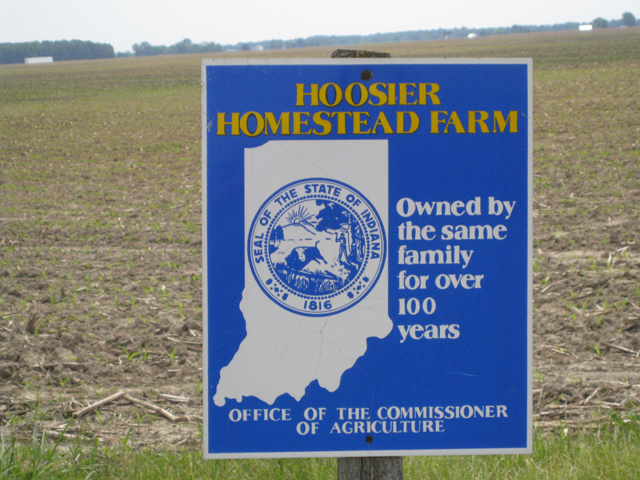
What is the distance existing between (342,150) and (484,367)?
0.86 m

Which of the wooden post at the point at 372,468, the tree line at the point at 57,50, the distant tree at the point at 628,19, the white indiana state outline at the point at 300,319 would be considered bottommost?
the wooden post at the point at 372,468

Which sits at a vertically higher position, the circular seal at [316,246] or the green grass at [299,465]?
the circular seal at [316,246]

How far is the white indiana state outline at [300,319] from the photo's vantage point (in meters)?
2.01

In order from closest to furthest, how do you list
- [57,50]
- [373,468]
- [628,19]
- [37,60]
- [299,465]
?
[373,468]
[299,465]
[37,60]
[628,19]
[57,50]

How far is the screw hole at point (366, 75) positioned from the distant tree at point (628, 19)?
14232 centimetres

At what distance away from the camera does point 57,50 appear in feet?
421

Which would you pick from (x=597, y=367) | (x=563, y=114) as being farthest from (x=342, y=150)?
(x=563, y=114)

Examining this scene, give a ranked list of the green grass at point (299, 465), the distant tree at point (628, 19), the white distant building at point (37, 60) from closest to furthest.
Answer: the green grass at point (299, 465), the white distant building at point (37, 60), the distant tree at point (628, 19)

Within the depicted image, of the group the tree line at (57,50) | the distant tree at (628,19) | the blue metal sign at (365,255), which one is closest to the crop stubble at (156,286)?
the blue metal sign at (365,255)

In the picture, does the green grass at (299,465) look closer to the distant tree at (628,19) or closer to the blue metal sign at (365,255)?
the blue metal sign at (365,255)

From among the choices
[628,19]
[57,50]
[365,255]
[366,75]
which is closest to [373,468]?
[365,255]

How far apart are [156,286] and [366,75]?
18.7ft

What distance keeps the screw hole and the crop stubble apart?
8.54ft

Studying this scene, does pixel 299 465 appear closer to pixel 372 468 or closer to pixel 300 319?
pixel 372 468
